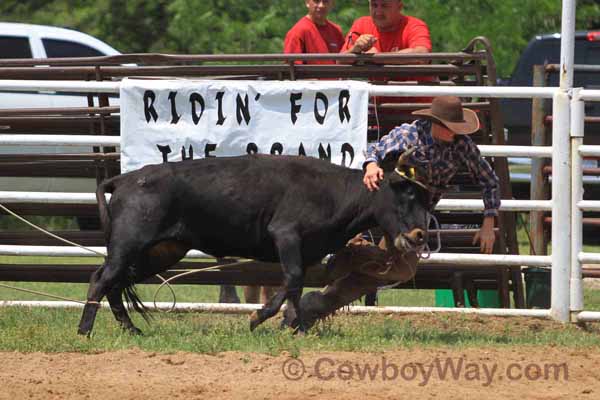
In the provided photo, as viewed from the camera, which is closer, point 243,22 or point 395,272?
point 395,272

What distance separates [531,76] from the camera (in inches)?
656

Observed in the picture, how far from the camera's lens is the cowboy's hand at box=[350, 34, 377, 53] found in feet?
28.8

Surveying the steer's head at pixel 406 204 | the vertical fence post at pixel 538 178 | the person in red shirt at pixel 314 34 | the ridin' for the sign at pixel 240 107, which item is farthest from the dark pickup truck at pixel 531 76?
the steer's head at pixel 406 204

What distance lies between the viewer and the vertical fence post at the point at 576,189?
838 cm

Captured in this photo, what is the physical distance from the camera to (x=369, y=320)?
8.47 m

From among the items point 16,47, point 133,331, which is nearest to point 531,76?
point 16,47

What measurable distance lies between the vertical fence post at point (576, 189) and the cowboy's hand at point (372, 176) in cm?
175

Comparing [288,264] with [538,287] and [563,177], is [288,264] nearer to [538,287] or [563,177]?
[563,177]

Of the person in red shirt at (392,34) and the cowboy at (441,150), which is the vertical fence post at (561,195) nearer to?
the cowboy at (441,150)

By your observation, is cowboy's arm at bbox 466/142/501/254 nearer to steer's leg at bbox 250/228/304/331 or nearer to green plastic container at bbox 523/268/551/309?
steer's leg at bbox 250/228/304/331

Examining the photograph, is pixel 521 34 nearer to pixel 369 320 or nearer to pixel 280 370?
pixel 369 320

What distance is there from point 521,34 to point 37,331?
14400 mm

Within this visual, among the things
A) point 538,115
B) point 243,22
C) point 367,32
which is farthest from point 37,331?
point 243,22

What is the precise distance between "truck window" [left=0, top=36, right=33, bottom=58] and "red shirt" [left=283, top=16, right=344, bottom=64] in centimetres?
591
